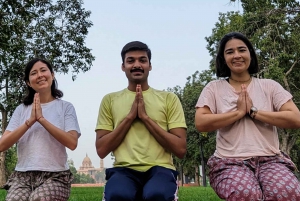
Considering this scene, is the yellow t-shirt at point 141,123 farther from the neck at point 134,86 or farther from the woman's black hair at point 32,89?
the woman's black hair at point 32,89

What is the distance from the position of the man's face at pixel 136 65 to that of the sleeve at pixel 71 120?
78 centimetres

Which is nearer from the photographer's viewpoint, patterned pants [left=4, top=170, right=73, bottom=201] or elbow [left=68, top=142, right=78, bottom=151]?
patterned pants [left=4, top=170, right=73, bottom=201]

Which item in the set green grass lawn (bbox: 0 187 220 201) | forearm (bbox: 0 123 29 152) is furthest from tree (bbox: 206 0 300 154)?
forearm (bbox: 0 123 29 152)

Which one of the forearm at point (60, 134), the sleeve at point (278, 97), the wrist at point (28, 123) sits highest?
the sleeve at point (278, 97)

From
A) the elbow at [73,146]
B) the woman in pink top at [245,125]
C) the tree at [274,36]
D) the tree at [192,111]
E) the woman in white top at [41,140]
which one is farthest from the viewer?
the tree at [192,111]

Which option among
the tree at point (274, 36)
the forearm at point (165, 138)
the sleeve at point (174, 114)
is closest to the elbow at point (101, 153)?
the forearm at point (165, 138)

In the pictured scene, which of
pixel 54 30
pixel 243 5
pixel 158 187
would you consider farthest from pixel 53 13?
pixel 158 187

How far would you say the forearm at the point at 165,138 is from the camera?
12.6 ft

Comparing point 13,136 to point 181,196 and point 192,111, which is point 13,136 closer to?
point 181,196

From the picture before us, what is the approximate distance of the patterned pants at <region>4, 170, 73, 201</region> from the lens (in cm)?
397

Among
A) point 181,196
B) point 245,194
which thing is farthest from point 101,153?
point 181,196

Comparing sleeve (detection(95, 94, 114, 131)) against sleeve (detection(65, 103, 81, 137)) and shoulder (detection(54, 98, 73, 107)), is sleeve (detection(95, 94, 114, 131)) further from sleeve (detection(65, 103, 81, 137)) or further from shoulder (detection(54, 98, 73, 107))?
shoulder (detection(54, 98, 73, 107))

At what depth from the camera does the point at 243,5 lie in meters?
19.8

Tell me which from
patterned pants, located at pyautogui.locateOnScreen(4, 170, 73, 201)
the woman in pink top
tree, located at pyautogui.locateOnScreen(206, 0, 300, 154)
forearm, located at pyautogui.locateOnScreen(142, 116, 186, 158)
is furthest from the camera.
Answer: tree, located at pyautogui.locateOnScreen(206, 0, 300, 154)
